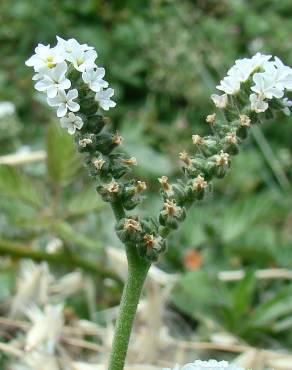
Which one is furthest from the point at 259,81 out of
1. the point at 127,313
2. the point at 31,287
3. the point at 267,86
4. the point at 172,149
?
the point at 172,149

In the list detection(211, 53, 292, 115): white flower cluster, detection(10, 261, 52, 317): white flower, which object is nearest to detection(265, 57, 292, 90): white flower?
detection(211, 53, 292, 115): white flower cluster

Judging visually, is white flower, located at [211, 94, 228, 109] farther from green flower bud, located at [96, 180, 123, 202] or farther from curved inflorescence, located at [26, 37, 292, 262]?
green flower bud, located at [96, 180, 123, 202]

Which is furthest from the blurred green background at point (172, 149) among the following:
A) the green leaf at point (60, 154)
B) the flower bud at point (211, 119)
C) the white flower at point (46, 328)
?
the flower bud at point (211, 119)

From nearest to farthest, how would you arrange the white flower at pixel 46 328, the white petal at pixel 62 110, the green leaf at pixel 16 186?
the white petal at pixel 62 110 → the white flower at pixel 46 328 → the green leaf at pixel 16 186

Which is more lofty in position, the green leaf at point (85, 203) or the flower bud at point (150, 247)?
the green leaf at point (85, 203)

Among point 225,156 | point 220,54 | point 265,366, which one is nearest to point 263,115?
point 225,156

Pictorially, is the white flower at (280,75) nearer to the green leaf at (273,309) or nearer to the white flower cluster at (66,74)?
the white flower cluster at (66,74)

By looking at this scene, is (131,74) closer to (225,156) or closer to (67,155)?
(67,155)
